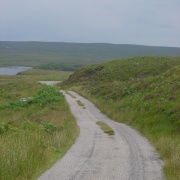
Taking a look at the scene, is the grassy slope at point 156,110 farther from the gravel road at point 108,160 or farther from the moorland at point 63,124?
the gravel road at point 108,160

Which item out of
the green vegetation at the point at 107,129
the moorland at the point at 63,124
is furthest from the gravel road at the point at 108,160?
the moorland at the point at 63,124

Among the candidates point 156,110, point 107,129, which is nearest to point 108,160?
point 107,129

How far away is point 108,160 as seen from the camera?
15844mm

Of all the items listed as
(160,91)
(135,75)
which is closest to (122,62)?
(135,75)

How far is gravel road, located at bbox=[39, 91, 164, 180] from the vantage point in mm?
13242

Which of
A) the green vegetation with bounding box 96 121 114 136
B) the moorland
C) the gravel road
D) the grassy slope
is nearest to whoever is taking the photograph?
the gravel road

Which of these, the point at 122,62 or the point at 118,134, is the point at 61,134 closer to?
the point at 118,134

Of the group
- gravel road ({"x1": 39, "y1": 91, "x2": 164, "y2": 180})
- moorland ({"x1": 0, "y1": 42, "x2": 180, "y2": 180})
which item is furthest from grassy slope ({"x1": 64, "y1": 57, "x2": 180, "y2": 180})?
gravel road ({"x1": 39, "y1": 91, "x2": 164, "y2": 180})

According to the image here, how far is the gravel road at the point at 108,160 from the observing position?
13242mm

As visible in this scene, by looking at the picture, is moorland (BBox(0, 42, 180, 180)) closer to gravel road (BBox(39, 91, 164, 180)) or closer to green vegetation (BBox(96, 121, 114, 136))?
gravel road (BBox(39, 91, 164, 180))

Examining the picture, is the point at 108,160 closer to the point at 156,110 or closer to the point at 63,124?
the point at 63,124

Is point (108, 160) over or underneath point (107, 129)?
over

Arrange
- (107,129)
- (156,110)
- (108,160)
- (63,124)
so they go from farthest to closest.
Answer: (156,110) < (107,129) < (63,124) < (108,160)

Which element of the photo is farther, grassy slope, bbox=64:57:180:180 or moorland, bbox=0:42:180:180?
grassy slope, bbox=64:57:180:180
